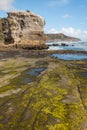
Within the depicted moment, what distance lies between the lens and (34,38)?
69125 mm

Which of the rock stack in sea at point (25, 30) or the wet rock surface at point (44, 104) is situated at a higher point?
the rock stack in sea at point (25, 30)

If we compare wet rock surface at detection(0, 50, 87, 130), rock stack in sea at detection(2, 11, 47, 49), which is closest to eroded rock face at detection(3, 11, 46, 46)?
rock stack in sea at detection(2, 11, 47, 49)

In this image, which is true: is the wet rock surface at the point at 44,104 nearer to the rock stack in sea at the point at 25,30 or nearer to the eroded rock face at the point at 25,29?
the rock stack in sea at the point at 25,30

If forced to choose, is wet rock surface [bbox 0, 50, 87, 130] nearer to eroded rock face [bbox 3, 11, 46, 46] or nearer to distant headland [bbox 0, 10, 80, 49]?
distant headland [bbox 0, 10, 80, 49]

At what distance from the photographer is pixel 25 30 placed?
71625 millimetres

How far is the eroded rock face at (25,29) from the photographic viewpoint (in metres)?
68.7

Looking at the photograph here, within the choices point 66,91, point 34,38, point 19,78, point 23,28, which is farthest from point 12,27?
point 66,91

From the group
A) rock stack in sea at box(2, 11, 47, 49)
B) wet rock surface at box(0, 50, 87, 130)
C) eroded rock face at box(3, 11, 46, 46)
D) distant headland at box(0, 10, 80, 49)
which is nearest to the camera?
wet rock surface at box(0, 50, 87, 130)

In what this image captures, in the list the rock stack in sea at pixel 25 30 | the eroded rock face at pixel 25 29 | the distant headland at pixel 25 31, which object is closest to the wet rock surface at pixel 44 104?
the distant headland at pixel 25 31

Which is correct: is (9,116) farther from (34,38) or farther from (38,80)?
(34,38)

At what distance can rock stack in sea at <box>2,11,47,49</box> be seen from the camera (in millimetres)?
68125

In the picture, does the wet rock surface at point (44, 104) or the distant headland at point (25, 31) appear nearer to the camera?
the wet rock surface at point (44, 104)

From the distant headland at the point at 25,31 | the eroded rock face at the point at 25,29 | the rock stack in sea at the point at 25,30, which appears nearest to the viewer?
the distant headland at the point at 25,31

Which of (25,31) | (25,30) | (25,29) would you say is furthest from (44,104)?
(25,29)
